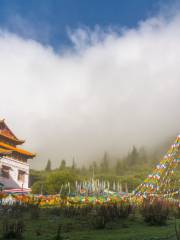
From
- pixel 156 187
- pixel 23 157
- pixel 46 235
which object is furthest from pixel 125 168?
pixel 46 235

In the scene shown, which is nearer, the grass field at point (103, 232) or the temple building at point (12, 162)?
the grass field at point (103, 232)

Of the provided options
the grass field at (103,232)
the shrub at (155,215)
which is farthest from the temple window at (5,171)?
the shrub at (155,215)

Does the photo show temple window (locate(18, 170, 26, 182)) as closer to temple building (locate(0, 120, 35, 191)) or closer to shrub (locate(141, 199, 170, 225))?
temple building (locate(0, 120, 35, 191))

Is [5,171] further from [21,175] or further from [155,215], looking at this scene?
[155,215]

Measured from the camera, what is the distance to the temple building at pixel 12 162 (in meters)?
46.7

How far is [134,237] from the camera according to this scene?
7.83 metres

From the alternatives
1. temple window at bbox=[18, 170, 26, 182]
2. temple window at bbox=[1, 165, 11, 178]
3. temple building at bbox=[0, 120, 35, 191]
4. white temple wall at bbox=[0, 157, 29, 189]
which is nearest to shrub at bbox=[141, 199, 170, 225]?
temple building at bbox=[0, 120, 35, 191]

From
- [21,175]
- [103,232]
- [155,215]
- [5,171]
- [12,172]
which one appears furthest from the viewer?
[21,175]

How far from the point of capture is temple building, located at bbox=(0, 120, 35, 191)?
46.7 meters

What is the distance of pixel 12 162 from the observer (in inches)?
1913

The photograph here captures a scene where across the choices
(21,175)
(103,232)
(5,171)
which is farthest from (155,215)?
(21,175)

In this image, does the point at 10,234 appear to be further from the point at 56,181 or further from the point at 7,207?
the point at 56,181

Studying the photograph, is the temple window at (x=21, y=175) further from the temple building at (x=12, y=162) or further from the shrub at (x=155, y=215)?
the shrub at (x=155, y=215)

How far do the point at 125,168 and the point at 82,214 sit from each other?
306 feet
